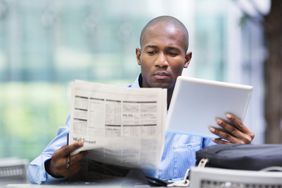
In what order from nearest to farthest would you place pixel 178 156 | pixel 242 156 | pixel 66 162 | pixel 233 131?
1. pixel 242 156
2. pixel 66 162
3. pixel 233 131
4. pixel 178 156

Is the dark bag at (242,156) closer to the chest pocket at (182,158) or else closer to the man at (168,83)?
the man at (168,83)

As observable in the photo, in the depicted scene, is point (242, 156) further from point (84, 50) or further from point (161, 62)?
point (84, 50)

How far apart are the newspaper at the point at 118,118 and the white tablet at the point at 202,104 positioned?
0.30 feet

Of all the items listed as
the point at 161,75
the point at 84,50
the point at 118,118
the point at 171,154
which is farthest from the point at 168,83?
the point at 84,50

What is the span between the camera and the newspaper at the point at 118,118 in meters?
2.03

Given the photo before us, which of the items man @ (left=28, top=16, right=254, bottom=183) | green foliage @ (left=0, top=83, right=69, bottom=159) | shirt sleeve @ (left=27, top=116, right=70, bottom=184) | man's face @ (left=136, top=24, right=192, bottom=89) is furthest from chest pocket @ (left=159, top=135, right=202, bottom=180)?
green foliage @ (left=0, top=83, right=69, bottom=159)

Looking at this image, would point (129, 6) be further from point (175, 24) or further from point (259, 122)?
point (175, 24)

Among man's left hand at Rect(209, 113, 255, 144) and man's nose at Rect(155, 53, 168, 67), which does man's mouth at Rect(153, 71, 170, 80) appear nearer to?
man's nose at Rect(155, 53, 168, 67)

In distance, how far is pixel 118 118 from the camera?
2041 millimetres

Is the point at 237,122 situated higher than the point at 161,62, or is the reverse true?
the point at 161,62

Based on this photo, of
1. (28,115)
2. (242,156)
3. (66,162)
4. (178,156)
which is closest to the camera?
(242,156)

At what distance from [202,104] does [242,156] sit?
0.26 meters

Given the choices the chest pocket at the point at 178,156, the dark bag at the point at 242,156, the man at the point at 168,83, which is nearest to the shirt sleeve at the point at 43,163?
the man at the point at 168,83

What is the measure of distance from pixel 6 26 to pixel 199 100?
3.96 m
